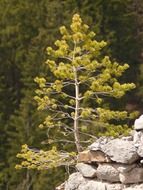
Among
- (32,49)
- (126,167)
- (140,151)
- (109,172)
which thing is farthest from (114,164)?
(32,49)

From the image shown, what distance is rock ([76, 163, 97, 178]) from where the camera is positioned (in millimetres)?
12829

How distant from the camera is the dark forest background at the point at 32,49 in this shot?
39.7m

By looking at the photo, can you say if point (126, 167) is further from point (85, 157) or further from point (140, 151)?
point (85, 157)

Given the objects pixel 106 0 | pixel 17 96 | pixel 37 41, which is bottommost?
pixel 17 96

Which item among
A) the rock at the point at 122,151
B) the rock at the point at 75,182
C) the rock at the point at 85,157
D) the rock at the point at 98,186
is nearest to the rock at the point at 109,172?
the rock at the point at 98,186

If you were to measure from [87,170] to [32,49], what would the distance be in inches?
1261

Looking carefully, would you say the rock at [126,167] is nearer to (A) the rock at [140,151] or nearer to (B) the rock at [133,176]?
(B) the rock at [133,176]

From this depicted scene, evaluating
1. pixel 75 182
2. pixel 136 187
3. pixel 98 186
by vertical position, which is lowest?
pixel 136 187

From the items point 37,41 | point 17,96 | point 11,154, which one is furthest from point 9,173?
point 37,41

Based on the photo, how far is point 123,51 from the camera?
159 ft

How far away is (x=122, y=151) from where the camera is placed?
12141 mm

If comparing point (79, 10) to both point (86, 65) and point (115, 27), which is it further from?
point (86, 65)

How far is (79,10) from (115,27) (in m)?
3.28

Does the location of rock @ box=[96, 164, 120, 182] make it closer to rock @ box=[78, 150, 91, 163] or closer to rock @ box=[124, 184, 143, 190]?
rock @ box=[124, 184, 143, 190]
